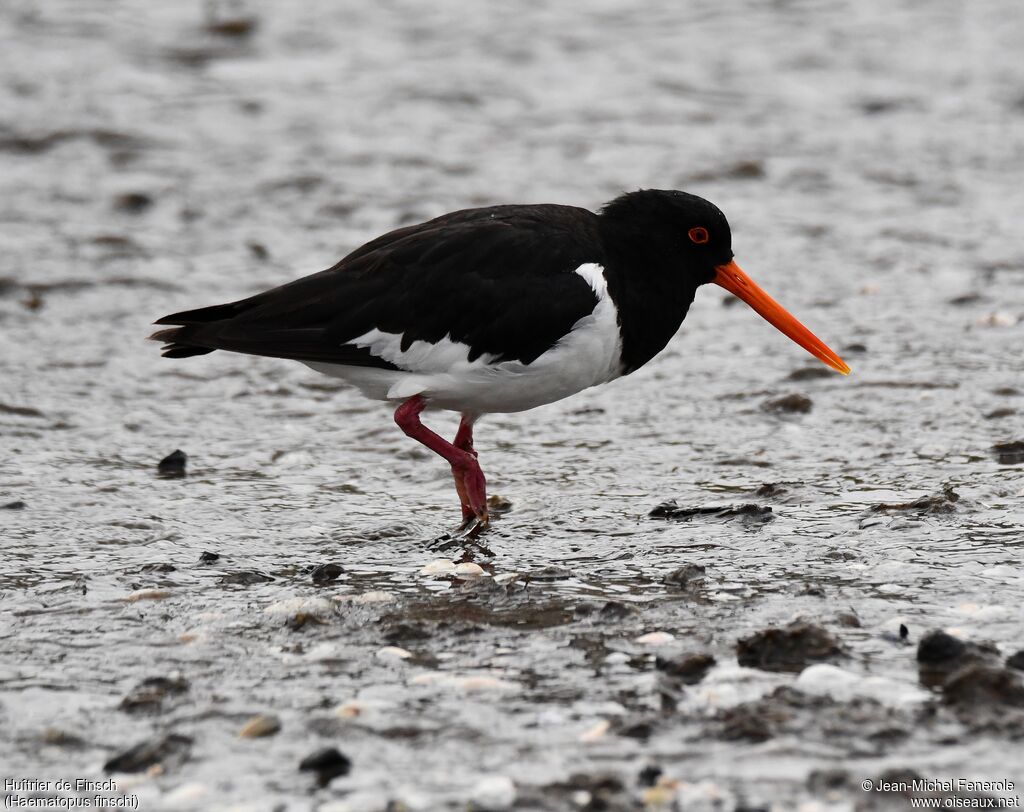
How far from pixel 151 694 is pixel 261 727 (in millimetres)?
394

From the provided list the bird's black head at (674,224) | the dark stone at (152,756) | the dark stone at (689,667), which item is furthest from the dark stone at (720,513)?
the dark stone at (152,756)

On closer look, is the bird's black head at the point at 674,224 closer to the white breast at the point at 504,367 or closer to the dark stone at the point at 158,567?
the white breast at the point at 504,367

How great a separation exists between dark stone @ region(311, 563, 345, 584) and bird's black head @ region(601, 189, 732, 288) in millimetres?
1823

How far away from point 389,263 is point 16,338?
3150 millimetres

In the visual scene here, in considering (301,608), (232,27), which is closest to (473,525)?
(301,608)

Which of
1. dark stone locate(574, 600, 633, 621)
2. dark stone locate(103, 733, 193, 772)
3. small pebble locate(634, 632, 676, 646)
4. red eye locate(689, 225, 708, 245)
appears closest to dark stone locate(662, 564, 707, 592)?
dark stone locate(574, 600, 633, 621)

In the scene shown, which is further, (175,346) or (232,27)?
(232,27)

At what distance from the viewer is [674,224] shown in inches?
240

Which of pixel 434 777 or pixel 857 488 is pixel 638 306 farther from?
pixel 434 777

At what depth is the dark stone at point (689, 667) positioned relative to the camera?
4.15 metres

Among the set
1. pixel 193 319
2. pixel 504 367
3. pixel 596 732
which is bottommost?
pixel 596 732

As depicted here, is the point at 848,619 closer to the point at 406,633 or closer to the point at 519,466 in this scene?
the point at 406,633

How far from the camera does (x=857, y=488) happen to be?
5.93 metres

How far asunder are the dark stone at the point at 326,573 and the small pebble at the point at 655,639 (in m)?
1.21
